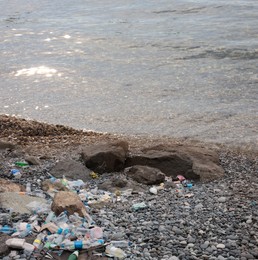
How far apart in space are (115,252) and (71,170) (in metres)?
2.44

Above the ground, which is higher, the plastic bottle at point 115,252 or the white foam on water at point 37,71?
the plastic bottle at point 115,252

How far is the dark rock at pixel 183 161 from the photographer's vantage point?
22.5 feet

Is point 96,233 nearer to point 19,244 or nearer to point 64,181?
point 19,244

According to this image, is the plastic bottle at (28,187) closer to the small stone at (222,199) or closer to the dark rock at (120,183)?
the dark rock at (120,183)

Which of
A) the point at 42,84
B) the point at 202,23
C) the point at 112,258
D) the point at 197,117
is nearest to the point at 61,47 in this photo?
the point at 42,84

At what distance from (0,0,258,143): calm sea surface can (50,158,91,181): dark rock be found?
262cm

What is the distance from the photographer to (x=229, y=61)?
13336 mm

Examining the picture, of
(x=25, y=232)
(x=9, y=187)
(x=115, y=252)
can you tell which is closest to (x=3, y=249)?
(x=25, y=232)

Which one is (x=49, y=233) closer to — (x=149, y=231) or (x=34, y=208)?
(x=34, y=208)

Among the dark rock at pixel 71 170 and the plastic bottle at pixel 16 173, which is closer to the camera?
the plastic bottle at pixel 16 173

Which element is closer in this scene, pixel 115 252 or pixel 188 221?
pixel 115 252

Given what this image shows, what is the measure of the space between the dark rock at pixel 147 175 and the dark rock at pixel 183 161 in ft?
1.09

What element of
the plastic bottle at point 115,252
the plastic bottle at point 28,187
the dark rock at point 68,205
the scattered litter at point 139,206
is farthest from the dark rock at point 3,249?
the scattered litter at point 139,206

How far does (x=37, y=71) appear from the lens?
13.4 metres
